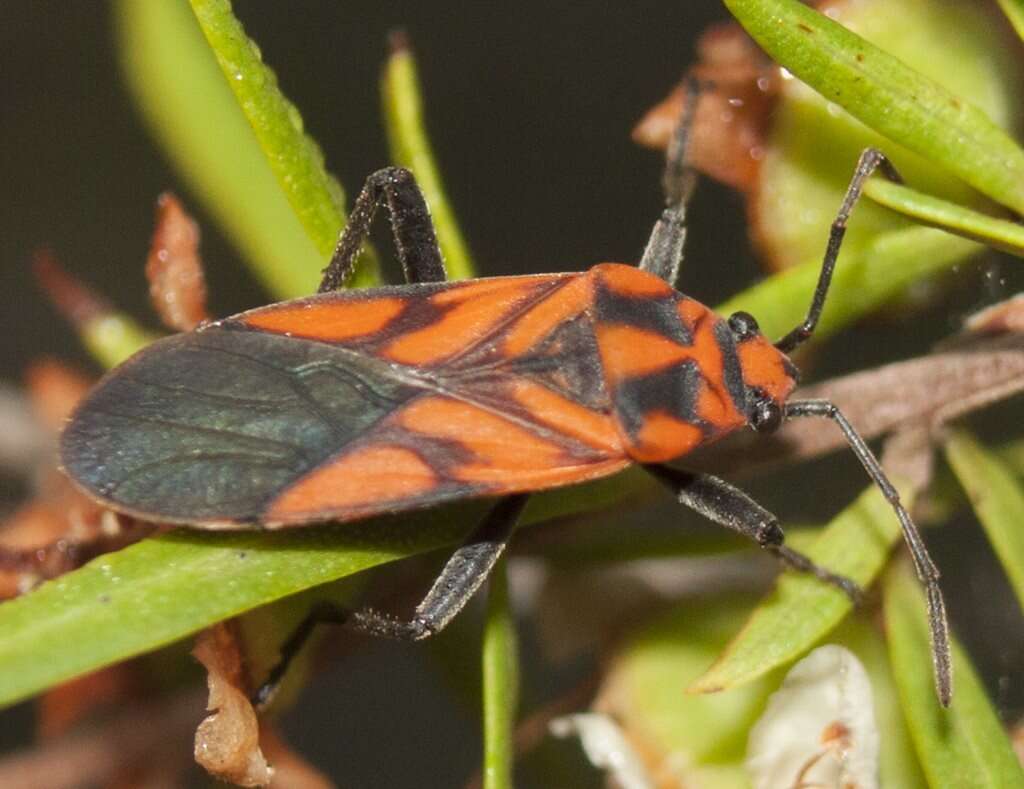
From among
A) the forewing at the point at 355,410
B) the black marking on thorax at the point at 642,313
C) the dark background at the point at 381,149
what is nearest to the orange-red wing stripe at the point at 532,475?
the forewing at the point at 355,410

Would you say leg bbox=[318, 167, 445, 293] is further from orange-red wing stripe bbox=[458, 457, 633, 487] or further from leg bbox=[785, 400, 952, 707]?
leg bbox=[785, 400, 952, 707]

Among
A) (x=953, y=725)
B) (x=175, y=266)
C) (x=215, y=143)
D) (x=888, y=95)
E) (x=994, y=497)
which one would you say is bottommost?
(x=953, y=725)

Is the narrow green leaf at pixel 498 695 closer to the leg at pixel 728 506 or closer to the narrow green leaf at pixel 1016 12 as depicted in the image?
the leg at pixel 728 506

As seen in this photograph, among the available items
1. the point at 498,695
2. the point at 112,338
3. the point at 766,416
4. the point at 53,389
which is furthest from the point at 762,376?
the point at 53,389

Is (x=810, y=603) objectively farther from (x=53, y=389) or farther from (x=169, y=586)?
(x=53, y=389)

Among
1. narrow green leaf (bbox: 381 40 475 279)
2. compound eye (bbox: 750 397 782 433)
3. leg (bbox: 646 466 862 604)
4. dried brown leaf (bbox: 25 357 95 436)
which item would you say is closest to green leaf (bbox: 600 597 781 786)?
leg (bbox: 646 466 862 604)

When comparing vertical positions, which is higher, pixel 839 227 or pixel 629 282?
pixel 839 227
